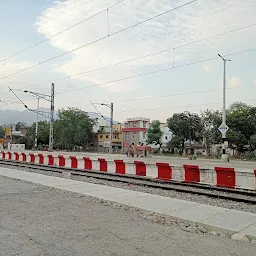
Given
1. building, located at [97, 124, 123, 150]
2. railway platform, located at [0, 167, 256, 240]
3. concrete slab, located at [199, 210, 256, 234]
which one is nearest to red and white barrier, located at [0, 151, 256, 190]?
railway platform, located at [0, 167, 256, 240]

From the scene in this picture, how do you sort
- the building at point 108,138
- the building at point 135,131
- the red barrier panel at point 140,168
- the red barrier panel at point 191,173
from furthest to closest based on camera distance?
the building at point 108,138 → the building at point 135,131 → the red barrier panel at point 140,168 → the red barrier panel at point 191,173

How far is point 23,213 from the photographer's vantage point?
7730 mm

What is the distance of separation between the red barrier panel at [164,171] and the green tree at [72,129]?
69260 mm

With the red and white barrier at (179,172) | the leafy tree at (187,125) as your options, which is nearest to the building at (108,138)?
the leafy tree at (187,125)

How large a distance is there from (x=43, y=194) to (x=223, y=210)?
19.1ft

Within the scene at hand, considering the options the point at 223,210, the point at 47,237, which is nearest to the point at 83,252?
the point at 47,237

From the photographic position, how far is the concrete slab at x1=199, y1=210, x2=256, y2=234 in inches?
260

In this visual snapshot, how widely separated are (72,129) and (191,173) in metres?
72.0

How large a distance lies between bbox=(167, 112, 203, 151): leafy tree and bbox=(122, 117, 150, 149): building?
53.2 feet

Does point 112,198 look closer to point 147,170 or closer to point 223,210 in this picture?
point 223,210

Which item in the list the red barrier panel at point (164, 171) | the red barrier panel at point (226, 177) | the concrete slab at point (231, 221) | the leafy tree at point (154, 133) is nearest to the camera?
the concrete slab at point (231, 221)

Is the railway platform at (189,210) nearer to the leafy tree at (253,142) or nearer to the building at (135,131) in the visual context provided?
the leafy tree at (253,142)

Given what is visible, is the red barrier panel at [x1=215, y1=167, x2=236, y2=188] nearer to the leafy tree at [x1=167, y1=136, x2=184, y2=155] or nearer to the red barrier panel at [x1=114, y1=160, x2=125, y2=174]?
the red barrier panel at [x1=114, y1=160, x2=125, y2=174]

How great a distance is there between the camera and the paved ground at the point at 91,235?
5137 mm
